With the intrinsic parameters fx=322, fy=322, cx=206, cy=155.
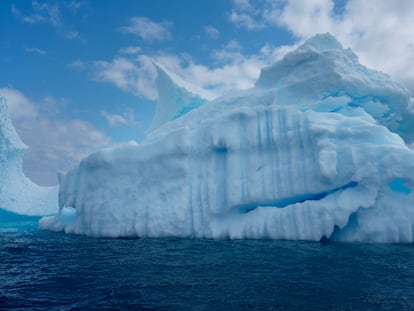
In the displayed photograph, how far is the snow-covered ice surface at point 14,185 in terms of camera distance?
72.3 feet

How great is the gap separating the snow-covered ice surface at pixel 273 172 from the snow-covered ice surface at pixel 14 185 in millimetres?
9509

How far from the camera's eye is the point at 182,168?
12.2 m

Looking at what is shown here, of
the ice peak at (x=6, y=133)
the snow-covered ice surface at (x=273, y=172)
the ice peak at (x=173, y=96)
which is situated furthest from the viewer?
the ice peak at (x=6, y=133)

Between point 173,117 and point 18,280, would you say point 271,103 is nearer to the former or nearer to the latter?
point 173,117

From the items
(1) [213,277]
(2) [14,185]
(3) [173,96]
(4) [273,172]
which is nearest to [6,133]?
(2) [14,185]

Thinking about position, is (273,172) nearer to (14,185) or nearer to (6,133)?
(6,133)

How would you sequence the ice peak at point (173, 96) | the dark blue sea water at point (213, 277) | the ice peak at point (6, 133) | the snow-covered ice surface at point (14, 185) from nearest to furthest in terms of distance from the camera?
the dark blue sea water at point (213, 277), the ice peak at point (173, 96), the ice peak at point (6, 133), the snow-covered ice surface at point (14, 185)

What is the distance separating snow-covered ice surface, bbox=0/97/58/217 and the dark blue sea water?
15148mm

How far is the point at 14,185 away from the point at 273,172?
20.3m

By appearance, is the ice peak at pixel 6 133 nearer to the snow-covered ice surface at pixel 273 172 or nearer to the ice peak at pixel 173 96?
the ice peak at pixel 173 96

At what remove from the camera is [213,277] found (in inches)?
242

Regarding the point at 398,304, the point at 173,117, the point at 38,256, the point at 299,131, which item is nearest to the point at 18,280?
the point at 38,256

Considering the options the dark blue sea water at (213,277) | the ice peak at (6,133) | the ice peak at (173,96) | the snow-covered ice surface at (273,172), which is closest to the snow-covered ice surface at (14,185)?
the ice peak at (6,133)

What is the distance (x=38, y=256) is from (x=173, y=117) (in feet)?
46.1
